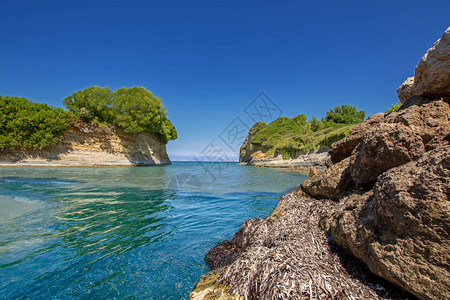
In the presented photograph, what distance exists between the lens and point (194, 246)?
15.2 feet

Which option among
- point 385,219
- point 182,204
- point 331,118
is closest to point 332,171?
point 385,219

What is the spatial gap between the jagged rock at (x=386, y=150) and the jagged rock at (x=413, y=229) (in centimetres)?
49

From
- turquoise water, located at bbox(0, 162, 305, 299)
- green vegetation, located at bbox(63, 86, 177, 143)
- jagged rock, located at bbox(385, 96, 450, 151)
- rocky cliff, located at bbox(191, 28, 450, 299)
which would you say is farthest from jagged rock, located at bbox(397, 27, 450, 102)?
green vegetation, located at bbox(63, 86, 177, 143)

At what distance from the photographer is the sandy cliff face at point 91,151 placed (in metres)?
29.6

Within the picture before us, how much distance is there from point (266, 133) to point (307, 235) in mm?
55914

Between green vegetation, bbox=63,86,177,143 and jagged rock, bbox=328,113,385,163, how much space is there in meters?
41.7

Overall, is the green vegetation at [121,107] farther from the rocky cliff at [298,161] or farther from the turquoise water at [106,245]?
the turquoise water at [106,245]

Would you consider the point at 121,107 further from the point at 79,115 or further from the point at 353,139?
the point at 353,139

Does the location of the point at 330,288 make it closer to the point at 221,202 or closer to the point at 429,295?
the point at 429,295

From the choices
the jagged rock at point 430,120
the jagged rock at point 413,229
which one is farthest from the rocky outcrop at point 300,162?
the jagged rock at point 413,229

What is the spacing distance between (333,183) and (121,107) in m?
46.4

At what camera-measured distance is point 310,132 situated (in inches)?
1446

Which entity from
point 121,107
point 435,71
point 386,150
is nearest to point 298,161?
point 435,71

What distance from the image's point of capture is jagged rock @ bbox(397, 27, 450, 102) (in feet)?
9.35
